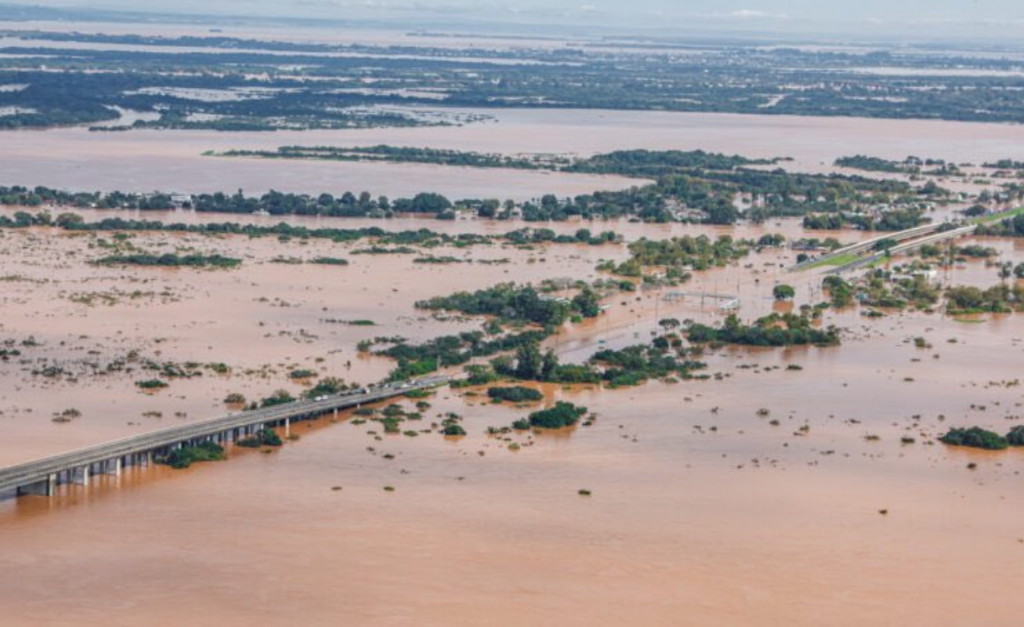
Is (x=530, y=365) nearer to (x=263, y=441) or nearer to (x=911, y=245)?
(x=263, y=441)

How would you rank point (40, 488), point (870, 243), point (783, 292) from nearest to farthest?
1. point (40, 488)
2. point (783, 292)
3. point (870, 243)

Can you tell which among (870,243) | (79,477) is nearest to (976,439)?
(79,477)

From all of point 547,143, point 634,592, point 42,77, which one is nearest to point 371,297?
point 634,592

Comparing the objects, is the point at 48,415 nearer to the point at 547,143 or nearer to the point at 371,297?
the point at 371,297

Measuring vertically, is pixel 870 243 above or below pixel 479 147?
below

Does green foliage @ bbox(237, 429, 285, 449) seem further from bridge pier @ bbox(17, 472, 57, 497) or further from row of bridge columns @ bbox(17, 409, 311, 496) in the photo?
bridge pier @ bbox(17, 472, 57, 497)

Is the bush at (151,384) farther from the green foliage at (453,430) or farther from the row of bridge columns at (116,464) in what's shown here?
the green foliage at (453,430)

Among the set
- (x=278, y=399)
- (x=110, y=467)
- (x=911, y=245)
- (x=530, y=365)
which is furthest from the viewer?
(x=911, y=245)
